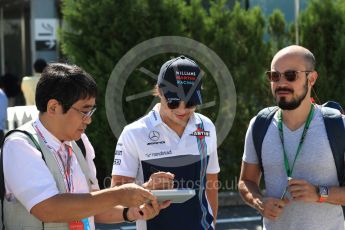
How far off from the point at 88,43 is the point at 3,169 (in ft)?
21.2

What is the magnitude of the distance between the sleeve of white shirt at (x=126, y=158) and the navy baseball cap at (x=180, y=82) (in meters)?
0.36

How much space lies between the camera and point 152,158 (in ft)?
11.7

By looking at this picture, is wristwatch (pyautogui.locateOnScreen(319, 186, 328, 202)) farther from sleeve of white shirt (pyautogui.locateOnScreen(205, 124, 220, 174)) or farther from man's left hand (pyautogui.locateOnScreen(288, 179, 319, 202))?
sleeve of white shirt (pyautogui.locateOnScreen(205, 124, 220, 174))

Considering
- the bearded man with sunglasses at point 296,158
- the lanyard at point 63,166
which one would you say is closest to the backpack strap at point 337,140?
the bearded man with sunglasses at point 296,158

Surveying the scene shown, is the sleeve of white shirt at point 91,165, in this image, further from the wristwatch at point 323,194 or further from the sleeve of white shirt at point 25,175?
the wristwatch at point 323,194

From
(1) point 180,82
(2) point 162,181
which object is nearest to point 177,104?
(1) point 180,82

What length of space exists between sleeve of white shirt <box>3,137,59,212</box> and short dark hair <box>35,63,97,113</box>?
0.24m

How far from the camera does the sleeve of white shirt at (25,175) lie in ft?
8.23

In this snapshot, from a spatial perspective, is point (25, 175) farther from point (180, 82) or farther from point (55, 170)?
point (180, 82)

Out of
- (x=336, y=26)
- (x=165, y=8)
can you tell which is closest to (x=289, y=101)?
(x=165, y=8)

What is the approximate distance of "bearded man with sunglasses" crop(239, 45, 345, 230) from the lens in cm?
333

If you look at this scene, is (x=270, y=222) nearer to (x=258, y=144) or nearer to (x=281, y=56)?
(x=258, y=144)

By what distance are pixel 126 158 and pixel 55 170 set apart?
3.20 ft

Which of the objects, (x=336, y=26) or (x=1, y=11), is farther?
(x=1, y=11)
